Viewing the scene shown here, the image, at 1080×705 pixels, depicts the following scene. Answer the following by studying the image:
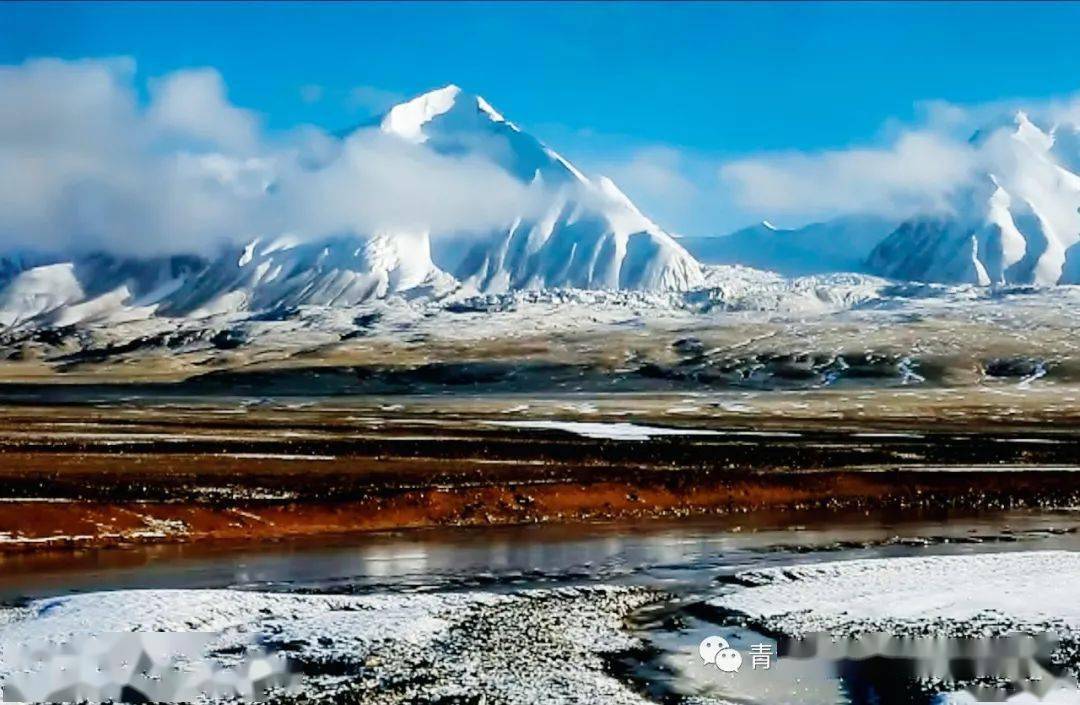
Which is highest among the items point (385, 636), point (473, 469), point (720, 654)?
point (473, 469)

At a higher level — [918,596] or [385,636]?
[918,596]

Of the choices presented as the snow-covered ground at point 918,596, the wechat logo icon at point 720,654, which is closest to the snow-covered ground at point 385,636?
the wechat logo icon at point 720,654

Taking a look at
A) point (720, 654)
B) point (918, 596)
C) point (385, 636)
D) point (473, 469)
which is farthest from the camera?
point (473, 469)

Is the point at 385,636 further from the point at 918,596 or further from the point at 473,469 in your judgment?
the point at 473,469

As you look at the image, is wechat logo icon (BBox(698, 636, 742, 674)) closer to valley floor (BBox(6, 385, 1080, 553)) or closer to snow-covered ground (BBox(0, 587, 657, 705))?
snow-covered ground (BBox(0, 587, 657, 705))

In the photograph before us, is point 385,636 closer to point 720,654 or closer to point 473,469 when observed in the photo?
point 720,654

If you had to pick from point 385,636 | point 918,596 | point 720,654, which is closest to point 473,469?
point 918,596

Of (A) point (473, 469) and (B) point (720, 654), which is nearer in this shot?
(B) point (720, 654)

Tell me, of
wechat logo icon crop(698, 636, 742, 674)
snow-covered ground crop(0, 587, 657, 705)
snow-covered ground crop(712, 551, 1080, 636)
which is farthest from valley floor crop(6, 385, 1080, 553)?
wechat logo icon crop(698, 636, 742, 674)

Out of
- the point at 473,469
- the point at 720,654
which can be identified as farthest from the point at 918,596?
the point at 473,469

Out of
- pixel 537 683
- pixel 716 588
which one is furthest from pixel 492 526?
pixel 537 683

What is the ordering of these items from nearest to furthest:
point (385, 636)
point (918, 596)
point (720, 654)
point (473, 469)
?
point (720, 654), point (385, 636), point (918, 596), point (473, 469)
